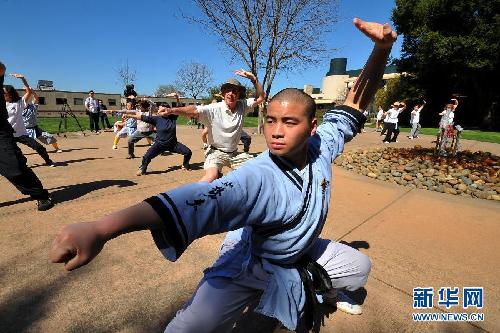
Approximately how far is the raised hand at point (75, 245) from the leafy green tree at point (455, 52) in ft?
92.6

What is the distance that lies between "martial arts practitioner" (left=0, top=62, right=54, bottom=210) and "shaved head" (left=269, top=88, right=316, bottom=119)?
378 centimetres

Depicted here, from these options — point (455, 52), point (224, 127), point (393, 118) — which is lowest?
point (224, 127)

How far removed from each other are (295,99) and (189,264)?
1849mm

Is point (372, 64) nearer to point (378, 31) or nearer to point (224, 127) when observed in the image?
point (378, 31)

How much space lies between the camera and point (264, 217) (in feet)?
4.82

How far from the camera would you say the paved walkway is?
206cm

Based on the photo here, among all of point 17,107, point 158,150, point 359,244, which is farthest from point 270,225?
point 17,107

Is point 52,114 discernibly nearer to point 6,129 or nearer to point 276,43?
point 276,43

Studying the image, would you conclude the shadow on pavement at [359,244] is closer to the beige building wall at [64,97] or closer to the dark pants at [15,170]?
the dark pants at [15,170]

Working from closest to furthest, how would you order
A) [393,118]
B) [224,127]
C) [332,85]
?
[224,127], [393,118], [332,85]

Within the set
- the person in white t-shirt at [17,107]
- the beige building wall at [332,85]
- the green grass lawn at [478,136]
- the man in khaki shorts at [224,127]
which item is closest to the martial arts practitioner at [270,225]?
the man in khaki shorts at [224,127]

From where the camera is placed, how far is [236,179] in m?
1.39

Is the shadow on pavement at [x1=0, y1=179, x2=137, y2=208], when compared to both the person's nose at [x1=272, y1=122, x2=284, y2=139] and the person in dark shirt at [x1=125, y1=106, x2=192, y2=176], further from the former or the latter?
the person's nose at [x1=272, y1=122, x2=284, y2=139]

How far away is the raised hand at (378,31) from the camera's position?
1.92 meters
